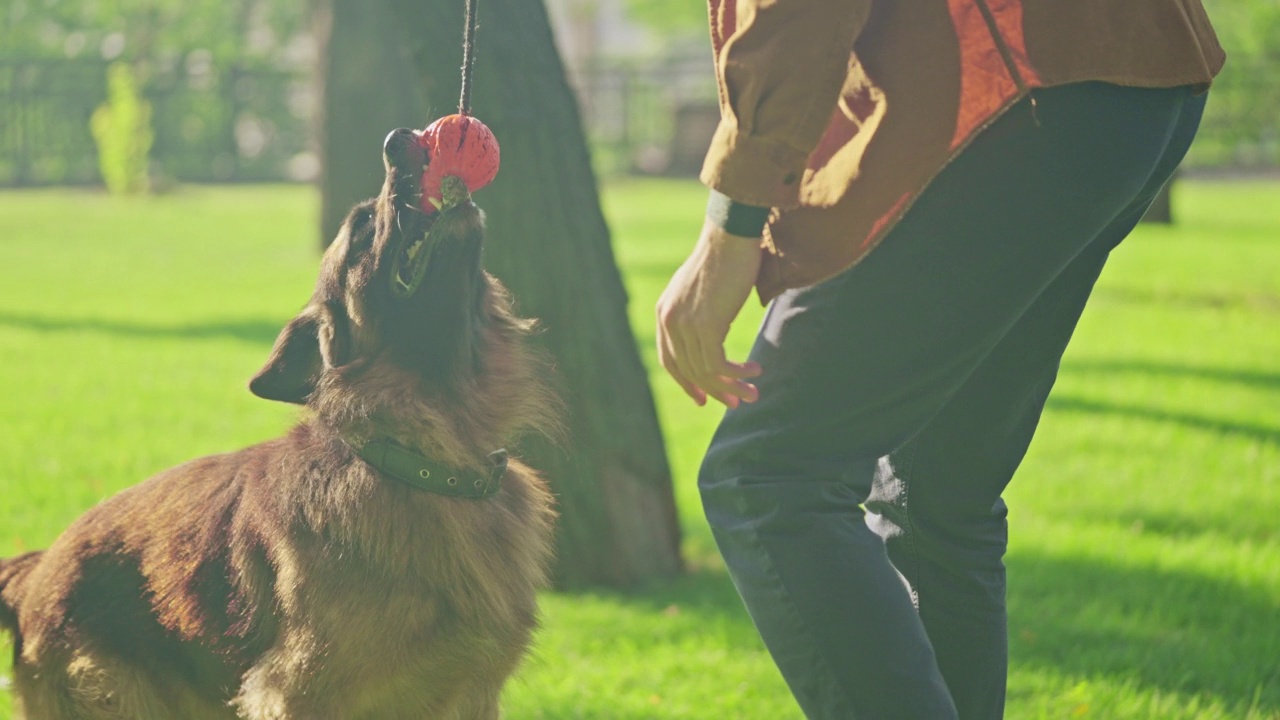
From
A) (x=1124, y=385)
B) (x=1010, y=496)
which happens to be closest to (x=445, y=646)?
(x=1010, y=496)

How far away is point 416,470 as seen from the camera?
8.72 feet

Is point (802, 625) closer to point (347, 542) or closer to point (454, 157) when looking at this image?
point (347, 542)

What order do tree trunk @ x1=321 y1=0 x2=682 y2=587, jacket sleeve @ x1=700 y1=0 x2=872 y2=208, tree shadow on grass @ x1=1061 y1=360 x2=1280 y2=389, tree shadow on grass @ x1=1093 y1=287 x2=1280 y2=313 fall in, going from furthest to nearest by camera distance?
tree shadow on grass @ x1=1093 y1=287 x2=1280 y2=313
tree shadow on grass @ x1=1061 y1=360 x2=1280 y2=389
tree trunk @ x1=321 y1=0 x2=682 y2=587
jacket sleeve @ x1=700 y1=0 x2=872 y2=208

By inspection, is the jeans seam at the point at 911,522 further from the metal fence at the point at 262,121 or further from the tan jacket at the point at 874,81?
the metal fence at the point at 262,121

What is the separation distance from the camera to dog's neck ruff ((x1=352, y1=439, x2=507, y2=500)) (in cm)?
265

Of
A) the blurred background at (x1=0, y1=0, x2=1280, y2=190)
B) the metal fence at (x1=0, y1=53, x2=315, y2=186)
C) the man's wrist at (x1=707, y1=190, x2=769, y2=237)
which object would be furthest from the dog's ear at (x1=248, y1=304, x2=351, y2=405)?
the metal fence at (x1=0, y1=53, x2=315, y2=186)

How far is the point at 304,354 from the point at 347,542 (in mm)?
425

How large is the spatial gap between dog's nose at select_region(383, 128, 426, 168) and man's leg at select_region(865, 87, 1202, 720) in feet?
3.56

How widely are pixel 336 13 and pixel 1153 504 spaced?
405 inches

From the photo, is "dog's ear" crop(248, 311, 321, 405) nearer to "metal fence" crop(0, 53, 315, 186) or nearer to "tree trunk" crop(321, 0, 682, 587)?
"tree trunk" crop(321, 0, 682, 587)

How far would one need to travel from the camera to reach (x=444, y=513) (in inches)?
106

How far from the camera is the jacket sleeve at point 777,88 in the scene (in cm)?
187

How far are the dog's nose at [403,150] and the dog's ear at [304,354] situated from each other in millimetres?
380

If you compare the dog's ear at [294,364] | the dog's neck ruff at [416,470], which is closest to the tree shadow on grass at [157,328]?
the dog's ear at [294,364]
